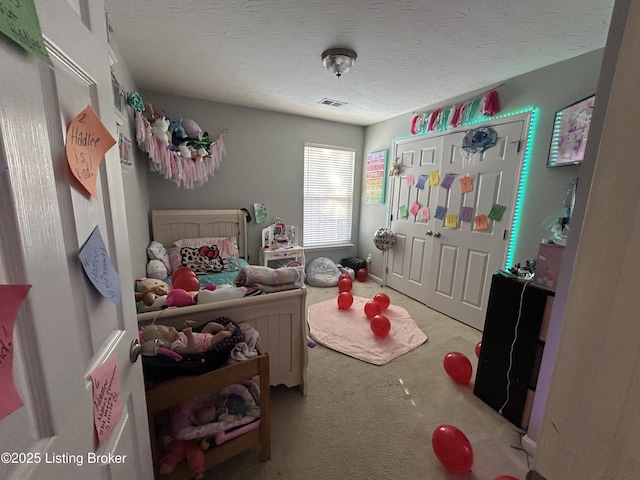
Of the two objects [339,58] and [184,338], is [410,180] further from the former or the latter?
[184,338]

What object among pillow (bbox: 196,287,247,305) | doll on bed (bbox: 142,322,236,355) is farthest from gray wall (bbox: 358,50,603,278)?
Answer: doll on bed (bbox: 142,322,236,355)

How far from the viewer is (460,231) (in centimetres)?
293

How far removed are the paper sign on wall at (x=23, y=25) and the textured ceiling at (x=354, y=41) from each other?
152 cm

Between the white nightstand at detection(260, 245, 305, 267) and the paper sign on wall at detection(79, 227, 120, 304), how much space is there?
2.98m

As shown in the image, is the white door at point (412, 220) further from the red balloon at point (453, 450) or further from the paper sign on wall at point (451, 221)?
the red balloon at point (453, 450)

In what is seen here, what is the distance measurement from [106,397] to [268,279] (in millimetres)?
1030

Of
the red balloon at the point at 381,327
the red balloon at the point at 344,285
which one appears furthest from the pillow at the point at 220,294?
the red balloon at the point at 344,285

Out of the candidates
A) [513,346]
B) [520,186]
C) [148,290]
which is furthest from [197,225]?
[520,186]

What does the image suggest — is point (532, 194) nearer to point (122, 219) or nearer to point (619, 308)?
point (619, 308)

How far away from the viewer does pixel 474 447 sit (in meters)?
1.50

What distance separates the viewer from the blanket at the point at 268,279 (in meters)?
1.60

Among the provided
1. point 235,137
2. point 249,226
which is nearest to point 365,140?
point 235,137

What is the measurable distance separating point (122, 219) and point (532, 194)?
292 cm

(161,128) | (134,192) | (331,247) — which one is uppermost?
(161,128)
